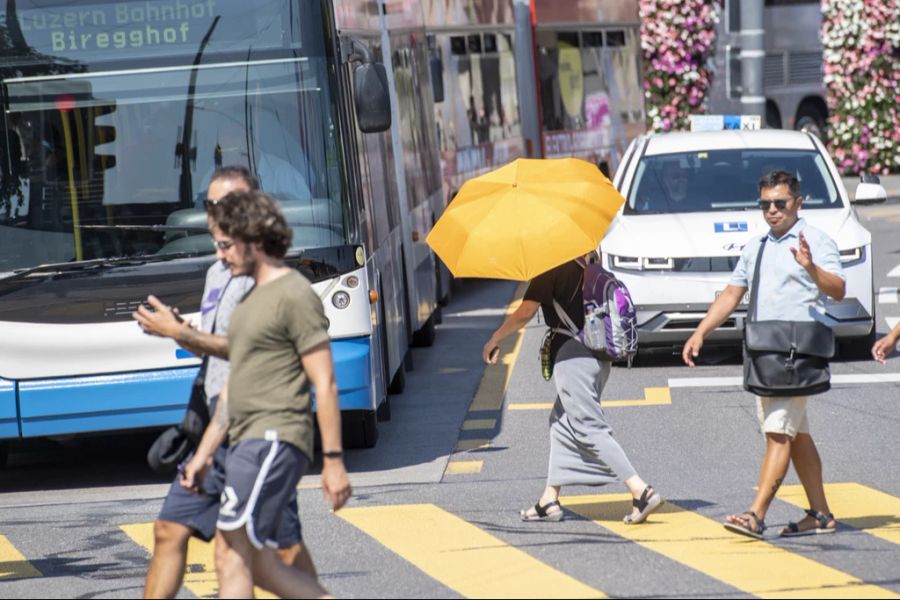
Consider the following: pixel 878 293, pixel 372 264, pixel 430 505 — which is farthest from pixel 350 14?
pixel 878 293

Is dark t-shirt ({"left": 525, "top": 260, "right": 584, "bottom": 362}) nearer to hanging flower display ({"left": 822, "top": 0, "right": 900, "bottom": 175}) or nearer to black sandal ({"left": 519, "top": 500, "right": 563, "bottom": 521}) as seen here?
black sandal ({"left": 519, "top": 500, "right": 563, "bottom": 521})

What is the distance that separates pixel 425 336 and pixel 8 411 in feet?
20.0

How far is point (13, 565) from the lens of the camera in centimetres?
810

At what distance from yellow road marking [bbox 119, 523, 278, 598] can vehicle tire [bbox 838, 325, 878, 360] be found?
6532 mm

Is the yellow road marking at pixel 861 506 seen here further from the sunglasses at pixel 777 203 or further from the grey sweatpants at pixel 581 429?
the sunglasses at pixel 777 203

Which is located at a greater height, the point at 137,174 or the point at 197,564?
the point at 137,174

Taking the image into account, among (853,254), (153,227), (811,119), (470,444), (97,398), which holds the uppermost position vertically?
(153,227)

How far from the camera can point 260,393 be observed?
5.51 meters

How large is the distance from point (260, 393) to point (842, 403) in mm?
7013

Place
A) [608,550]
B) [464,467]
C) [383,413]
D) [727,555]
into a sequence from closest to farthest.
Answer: [727,555]
[608,550]
[464,467]
[383,413]

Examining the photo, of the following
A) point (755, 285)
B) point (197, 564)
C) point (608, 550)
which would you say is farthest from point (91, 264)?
point (755, 285)

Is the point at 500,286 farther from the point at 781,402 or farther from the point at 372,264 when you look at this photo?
the point at 781,402

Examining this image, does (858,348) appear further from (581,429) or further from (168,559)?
(168,559)

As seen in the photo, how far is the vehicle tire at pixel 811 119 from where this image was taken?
38500 millimetres
